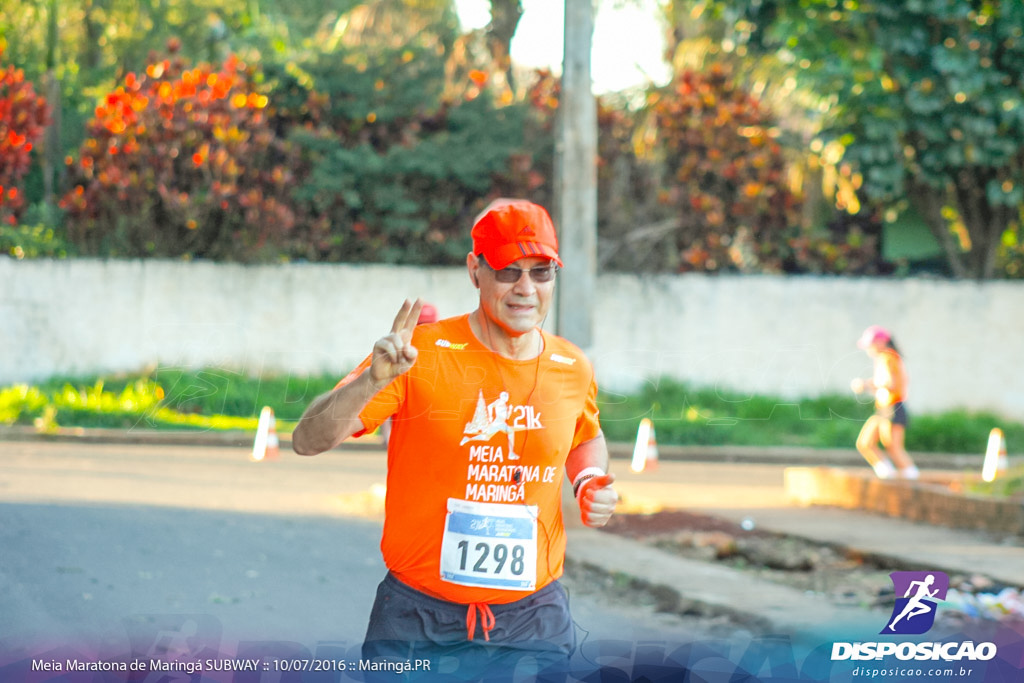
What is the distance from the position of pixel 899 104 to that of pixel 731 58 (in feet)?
13.5

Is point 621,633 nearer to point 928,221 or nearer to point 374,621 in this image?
point 374,621

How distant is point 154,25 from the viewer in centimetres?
2495

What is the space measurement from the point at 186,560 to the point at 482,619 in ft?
18.1

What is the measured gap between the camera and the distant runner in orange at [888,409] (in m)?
12.5

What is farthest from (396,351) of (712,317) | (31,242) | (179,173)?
(712,317)

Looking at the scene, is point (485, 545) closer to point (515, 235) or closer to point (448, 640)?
point (448, 640)

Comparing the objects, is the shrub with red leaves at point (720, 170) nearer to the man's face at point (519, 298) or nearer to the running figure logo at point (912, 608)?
the running figure logo at point (912, 608)

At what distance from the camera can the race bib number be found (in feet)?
11.2

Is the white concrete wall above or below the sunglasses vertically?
below

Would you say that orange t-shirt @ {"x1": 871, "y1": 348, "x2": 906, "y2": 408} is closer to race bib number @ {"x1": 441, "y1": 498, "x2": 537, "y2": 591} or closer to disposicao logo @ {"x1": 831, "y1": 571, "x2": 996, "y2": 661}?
disposicao logo @ {"x1": 831, "y1": 571, "x2": 996, "y2": 661}

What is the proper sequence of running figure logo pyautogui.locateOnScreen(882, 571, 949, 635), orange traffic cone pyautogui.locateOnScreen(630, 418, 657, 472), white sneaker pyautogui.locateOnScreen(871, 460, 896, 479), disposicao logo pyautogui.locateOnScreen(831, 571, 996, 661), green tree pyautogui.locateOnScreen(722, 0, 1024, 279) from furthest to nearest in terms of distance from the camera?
green tree pyautogui.locateOnScreen(722, 0, 1024, 279)
orange traffic cone pyautogui.locateOnScreen(630, 418, 657, 472)
white sneaker pyautogui.locateOnScreen(871, 460, 896, 479)
running figure logo pyautogui.locateOnScreen(882, 571, 949, 635)
disposicao logo pyautogui.locateOnScreen(831, 571, 996, 661)

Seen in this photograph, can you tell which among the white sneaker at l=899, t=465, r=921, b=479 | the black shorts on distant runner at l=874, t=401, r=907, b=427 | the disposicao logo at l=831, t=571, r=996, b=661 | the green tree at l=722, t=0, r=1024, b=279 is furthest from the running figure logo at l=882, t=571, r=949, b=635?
the green tree at l=722, t=0, r=1024, b=279

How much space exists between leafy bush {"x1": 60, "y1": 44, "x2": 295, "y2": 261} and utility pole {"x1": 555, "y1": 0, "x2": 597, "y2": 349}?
1045 cm

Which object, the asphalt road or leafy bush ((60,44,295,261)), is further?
leafy bush ((60,44,295,261))
